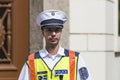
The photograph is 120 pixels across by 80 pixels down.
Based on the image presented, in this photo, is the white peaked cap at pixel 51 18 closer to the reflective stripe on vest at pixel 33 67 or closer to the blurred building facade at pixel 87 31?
the reflective stripe on vest at pixel 33 67

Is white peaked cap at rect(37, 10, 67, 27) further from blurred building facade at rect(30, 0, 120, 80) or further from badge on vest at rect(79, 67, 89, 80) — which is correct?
blurred building facade at rect(30, 0, 120, 80)

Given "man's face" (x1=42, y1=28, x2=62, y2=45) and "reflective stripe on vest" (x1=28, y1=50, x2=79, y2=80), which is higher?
"man's face" (x1=42, y1=28, x2=62, y2=45)

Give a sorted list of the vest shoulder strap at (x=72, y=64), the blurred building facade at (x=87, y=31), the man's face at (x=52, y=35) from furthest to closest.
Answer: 1. the blurred building facade at (x=87, y=31)
2. the vest shoulder strap at (x=72, y=64)
3. the man's face at (x=52, y=35)

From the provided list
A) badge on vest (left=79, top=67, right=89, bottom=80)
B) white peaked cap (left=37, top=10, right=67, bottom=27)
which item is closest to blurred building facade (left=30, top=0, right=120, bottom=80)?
white peaked cap (left=37, top=10, right=67, bottom=27)

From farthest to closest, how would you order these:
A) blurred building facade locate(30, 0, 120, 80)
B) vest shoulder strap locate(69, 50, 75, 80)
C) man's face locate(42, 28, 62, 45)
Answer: blurred building facade locate(30, 0, 120, 80)
vest shoulder strap locate(69, 50, 75, 80)
man's face locate(42, 28, 62, 45)

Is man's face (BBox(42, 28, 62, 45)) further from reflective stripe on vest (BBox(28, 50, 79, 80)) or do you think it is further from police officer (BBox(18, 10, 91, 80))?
reflective stripe on vest (BBox(28, 50, 79, 80))

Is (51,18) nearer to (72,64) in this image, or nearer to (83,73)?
(72,64)

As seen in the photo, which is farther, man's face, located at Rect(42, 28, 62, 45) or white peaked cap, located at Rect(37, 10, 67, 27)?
white peaked cap, located at Rect(37, 10, 67, 27)

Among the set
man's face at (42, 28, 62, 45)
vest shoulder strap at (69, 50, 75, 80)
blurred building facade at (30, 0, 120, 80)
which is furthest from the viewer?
blurred building facade at (30, 0, 120, 80)

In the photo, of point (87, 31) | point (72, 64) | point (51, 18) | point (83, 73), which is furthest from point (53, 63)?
point (87, 31)

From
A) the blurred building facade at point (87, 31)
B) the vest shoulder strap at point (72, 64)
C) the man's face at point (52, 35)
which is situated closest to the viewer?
the man's face at point (52, 35)

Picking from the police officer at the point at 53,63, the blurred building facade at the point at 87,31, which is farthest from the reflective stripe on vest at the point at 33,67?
the blurred building facade at the point at 87,31

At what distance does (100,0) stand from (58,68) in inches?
123

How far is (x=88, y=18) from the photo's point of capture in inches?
290
